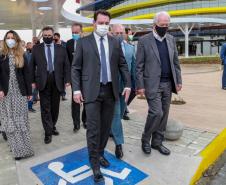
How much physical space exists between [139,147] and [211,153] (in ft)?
3.71

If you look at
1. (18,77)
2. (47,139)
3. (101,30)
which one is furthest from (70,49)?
(101,30)

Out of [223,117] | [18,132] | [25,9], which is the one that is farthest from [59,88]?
[25,9]

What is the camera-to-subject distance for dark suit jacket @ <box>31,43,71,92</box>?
5.42m

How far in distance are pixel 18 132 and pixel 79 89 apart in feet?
4.55

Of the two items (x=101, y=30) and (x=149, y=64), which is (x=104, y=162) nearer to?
(x=149, y=64)

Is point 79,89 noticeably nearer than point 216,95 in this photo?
Yes

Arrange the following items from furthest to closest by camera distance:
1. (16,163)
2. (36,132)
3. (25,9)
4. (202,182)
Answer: (25,9), (36,132), (16,163), (202,182)

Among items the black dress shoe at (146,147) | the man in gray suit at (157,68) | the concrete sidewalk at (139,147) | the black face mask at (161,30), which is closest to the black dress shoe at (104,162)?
the concrete sidewalk at (139,147)

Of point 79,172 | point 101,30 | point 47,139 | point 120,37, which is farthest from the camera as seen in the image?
point 47,139

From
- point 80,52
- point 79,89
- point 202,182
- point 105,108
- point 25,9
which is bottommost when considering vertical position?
point 202,182

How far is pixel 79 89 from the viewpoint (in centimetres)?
395

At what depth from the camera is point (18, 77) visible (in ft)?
15.5

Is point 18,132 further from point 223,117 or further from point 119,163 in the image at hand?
point 223,117

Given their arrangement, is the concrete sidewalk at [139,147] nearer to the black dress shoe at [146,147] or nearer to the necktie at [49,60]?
the black dress shoe at [146,147]
